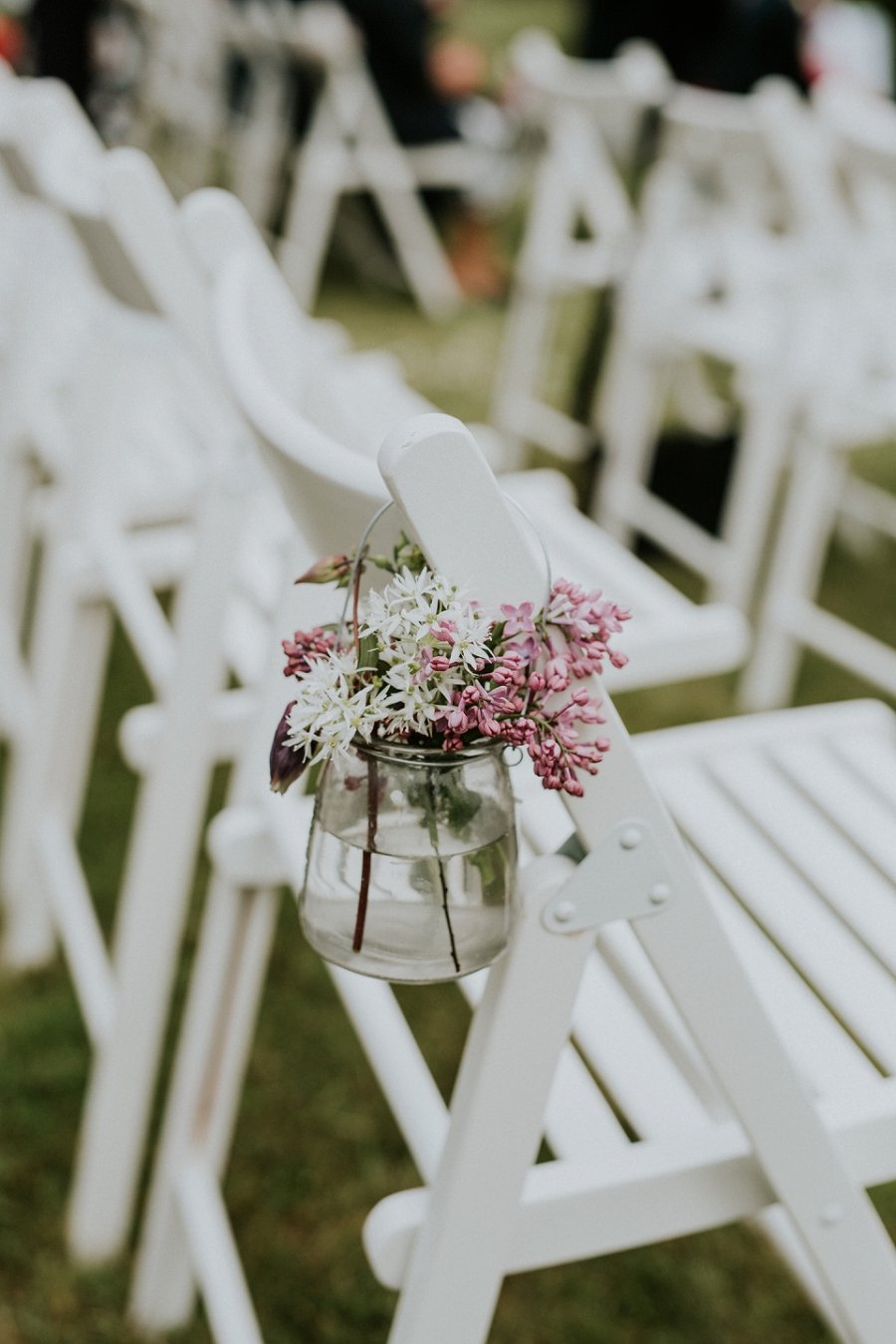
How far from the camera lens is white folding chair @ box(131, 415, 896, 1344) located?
2.55 ft

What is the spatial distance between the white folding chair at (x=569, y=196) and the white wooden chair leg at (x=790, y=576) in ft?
2.71

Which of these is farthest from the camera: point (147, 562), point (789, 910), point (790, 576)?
point (790, 576)

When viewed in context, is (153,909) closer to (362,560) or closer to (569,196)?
(362,560)

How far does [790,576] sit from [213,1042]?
176 centimetres

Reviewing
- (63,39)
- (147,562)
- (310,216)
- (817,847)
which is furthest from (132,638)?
(63,39)

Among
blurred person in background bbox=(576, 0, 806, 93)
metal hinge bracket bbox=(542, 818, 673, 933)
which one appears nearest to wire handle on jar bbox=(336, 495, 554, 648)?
metal hinge bracket bbox=(542, 818, 673, 933)

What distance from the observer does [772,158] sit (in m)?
2.63

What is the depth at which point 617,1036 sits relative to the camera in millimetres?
1085

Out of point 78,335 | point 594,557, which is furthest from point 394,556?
point 78,335

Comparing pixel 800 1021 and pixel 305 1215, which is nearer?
pixel 800 1021

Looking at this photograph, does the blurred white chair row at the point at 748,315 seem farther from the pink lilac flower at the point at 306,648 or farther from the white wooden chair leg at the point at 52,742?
the pink lilac flower at the point at 306,648

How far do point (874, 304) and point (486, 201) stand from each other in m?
4.23

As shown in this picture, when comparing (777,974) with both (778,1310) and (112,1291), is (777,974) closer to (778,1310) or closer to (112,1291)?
(778,1310)

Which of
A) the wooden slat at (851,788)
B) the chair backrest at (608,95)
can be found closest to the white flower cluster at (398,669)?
the wooden slat at (851,788)
